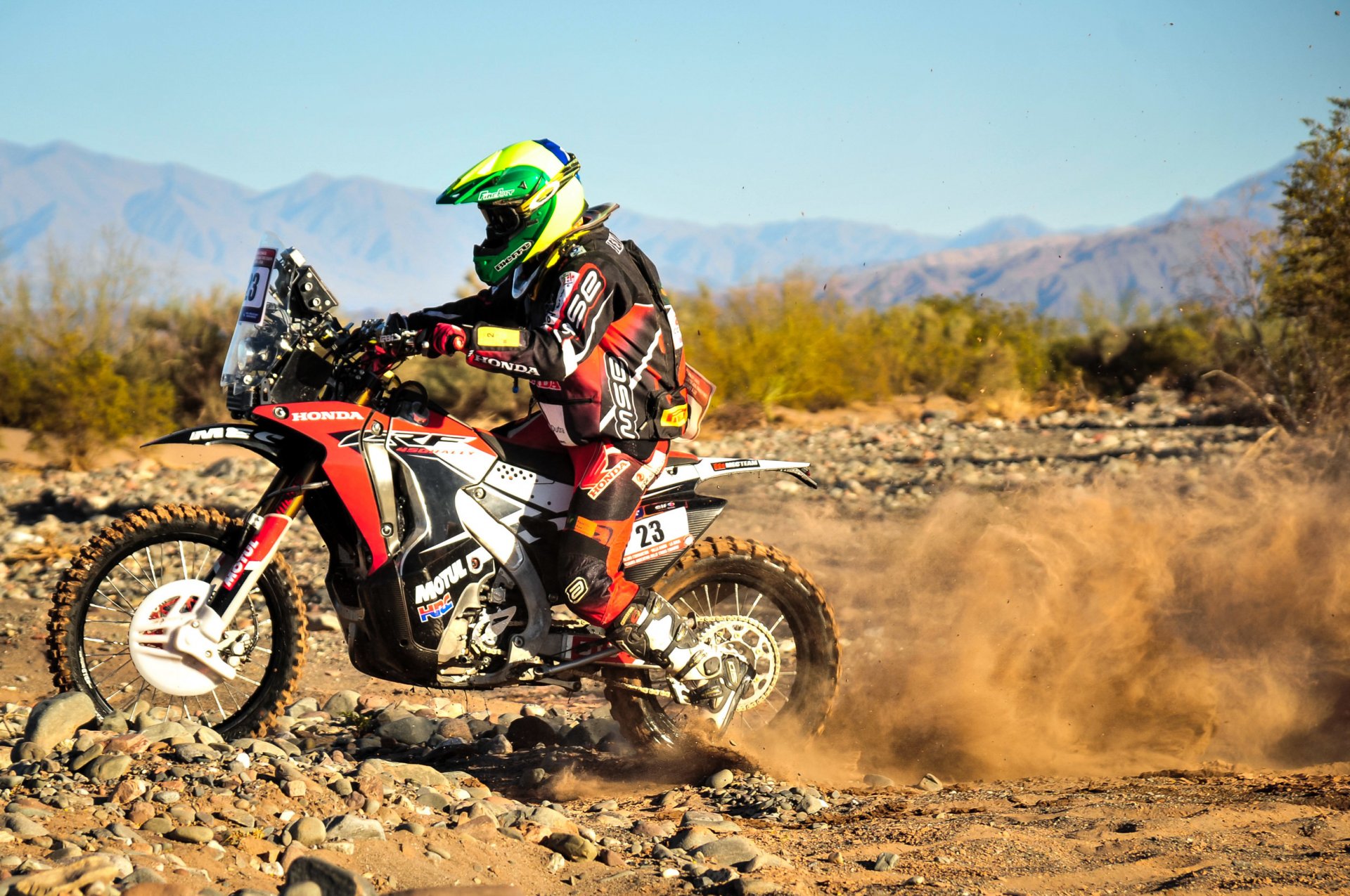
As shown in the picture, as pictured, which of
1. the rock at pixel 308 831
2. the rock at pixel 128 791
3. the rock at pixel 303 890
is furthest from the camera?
the rock at pixel 128 791

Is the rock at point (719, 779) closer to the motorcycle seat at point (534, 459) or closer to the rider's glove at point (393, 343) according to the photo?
the motorcycle seat at point (534, 459)

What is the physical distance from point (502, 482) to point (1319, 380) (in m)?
Answer: 12.4

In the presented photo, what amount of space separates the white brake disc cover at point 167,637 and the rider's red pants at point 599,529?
4.62ft

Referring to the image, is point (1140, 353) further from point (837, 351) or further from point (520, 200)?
point (520, 200)

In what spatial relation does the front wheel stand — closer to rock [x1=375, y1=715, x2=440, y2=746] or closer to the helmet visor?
rock [x1=375, y1=715, x2=440, y2=746]

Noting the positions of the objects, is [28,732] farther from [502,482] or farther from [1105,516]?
[1105,516]

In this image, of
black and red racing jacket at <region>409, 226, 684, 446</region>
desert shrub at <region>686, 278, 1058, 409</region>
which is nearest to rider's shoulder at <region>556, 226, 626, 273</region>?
black and red racing jacket at <region>409, 226, 684, 446</region>

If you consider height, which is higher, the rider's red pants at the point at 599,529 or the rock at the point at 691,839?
the rider's red pants at the point at 599,529

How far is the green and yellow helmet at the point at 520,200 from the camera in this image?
445 centimetres

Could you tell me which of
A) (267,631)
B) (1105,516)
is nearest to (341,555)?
(267,631)

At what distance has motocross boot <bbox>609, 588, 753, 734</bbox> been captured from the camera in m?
4.82

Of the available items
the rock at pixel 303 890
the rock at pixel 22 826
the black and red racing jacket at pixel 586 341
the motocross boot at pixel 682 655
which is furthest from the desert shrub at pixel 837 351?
the rock at pixel 303 890

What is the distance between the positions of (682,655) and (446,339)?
1.67 m

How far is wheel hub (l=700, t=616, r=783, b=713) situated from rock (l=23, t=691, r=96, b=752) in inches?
95.6
